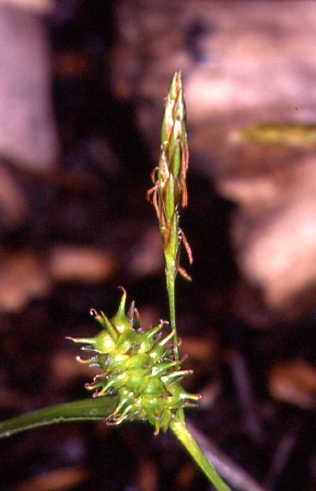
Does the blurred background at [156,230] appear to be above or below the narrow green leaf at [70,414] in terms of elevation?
above

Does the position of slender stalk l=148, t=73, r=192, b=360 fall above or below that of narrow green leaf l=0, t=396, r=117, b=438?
above

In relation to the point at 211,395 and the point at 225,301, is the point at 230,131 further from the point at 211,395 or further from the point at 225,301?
the point at 211,395

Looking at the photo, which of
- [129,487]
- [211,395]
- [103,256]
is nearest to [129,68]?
[103,256]

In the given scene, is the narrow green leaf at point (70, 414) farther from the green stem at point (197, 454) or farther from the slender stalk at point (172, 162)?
the slender stalk at point (172, 162)

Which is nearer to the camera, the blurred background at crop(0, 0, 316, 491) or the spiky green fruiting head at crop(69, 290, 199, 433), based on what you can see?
the spiky green fruiting head at crop(69, 290, 199, 433)

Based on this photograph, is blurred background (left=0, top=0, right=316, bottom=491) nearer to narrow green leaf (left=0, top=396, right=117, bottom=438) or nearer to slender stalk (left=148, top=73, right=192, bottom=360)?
narrow green leaf (left=0, top=396, right=117, bottom=438)

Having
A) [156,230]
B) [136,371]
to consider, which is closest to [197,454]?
[136,371]

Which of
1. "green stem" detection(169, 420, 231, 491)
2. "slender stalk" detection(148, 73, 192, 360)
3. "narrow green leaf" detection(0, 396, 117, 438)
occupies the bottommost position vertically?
"green stem" detection(169, 420, 231, 491)

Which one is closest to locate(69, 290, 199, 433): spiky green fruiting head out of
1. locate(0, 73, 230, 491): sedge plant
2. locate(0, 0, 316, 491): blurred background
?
locate(0, 73, 230, 491): sedge plant

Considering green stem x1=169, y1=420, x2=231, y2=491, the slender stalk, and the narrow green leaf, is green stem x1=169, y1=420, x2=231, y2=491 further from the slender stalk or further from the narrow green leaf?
the slender stalk

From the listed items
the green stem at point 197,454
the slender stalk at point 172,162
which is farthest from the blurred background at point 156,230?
the slender stalk at point 172,162
